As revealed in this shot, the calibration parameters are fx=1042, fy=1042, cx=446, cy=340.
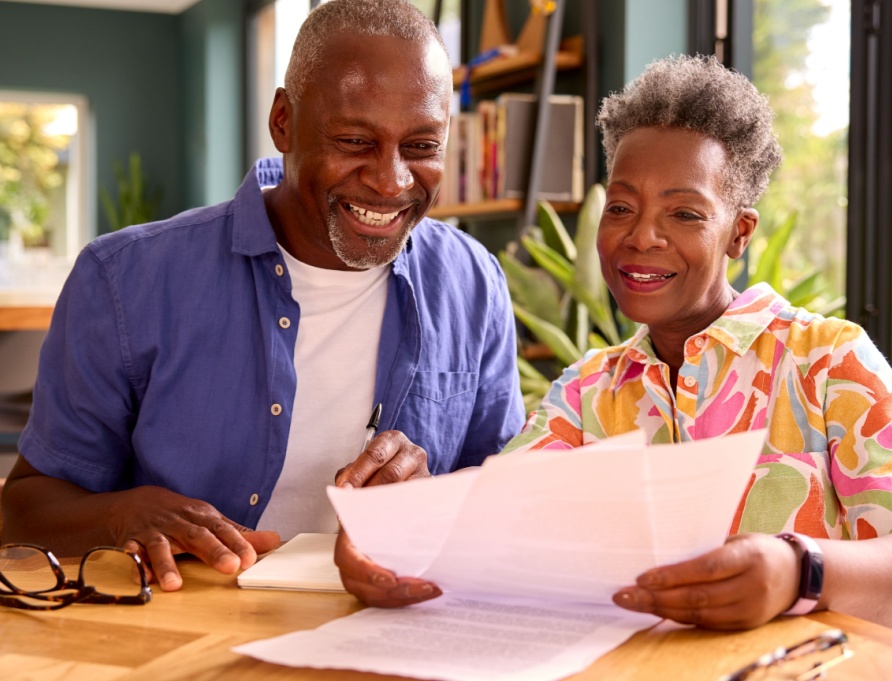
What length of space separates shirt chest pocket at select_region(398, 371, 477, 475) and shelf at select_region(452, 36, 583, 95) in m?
1.93

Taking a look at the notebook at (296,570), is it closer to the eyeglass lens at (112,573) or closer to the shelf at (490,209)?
the eyeglass lens at (112,573)

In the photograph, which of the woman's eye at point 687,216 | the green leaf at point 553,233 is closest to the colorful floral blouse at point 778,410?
the woman's eye at point 687,216

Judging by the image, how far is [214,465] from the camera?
1.53 meters

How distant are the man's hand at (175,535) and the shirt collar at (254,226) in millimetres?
475

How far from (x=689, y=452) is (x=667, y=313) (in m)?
0.59

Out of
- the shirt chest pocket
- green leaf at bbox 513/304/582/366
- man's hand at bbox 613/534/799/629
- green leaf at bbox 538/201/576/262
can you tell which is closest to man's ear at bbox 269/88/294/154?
the shirt chest pocket

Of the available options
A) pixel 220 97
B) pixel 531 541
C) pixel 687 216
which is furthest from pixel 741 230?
pixel 220 97

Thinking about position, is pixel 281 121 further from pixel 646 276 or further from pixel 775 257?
pixel 775 257

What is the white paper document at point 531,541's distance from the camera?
75 cm

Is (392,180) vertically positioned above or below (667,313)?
above

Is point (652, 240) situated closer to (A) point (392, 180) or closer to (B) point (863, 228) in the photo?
(A) point (392, 180)

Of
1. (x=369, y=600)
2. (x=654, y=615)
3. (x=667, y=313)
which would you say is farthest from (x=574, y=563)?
(x=667, y=313)

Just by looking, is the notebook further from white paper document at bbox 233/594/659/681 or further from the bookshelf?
the bookshelf

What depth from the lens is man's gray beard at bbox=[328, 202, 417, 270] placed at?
5.14ft
